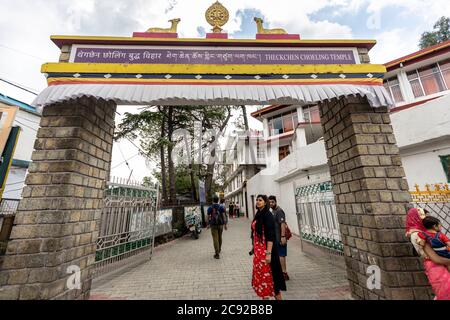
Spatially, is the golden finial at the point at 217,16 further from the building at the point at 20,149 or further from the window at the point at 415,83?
the window at the point at 415,83

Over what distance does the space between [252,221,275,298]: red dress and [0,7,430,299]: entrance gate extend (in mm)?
1328

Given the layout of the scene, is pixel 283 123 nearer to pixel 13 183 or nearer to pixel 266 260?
pixel 266 260

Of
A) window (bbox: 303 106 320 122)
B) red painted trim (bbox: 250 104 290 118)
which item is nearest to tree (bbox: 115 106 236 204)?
red painted trim (bbox: 250 104 290 118)

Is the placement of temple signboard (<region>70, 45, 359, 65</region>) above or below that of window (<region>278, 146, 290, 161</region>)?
below

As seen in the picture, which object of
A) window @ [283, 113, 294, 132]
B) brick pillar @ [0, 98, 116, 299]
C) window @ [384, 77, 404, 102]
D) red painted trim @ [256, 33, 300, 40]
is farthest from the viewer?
window @ [283, 113, 294, 132]

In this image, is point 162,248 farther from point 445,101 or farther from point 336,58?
point 445,101

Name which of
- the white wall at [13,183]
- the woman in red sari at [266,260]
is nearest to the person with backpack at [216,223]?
the woman in red sari at [266,260]

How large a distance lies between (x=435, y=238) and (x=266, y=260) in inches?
75.4

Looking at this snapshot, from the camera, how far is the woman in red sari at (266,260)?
2.88 m

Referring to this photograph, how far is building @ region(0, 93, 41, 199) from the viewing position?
12.0m

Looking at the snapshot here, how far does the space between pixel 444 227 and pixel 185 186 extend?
2609 cm

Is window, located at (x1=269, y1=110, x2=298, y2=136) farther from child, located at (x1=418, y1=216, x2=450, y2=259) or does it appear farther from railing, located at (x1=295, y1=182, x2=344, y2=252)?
child, located at (x1=418, y1=216, x2=450, y2=259)

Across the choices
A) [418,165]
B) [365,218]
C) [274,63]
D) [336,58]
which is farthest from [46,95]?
[418,165]

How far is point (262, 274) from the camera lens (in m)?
2.92
